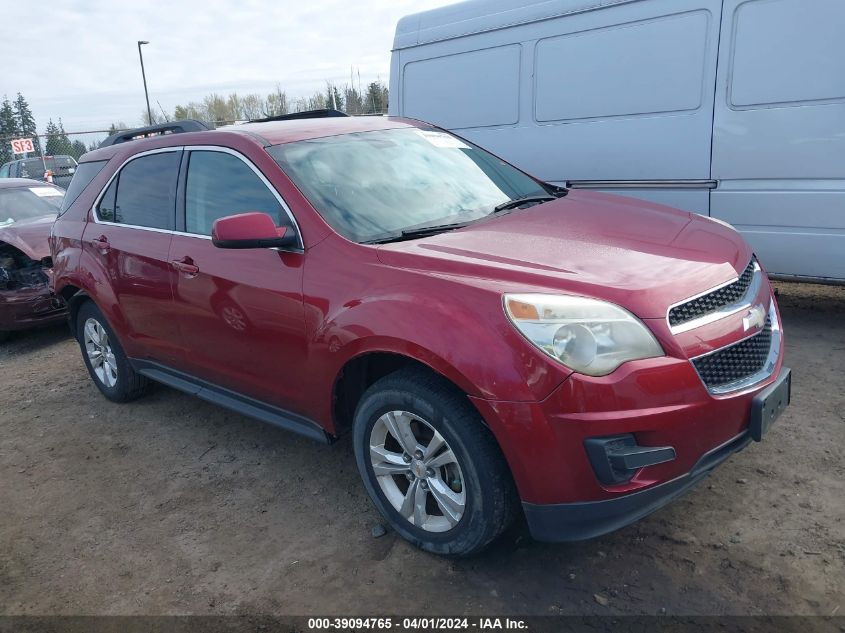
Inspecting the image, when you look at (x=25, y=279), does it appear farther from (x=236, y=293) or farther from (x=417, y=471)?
(x=417, y=471)

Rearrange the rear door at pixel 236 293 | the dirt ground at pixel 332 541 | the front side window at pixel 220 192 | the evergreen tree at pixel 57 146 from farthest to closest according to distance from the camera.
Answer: the evergreen tree at pixel 57 146
the front side window at pixel 220 192
the rear door at pixel 236 293
the dirt ground at pixel 332 541

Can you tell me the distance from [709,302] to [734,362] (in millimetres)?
238

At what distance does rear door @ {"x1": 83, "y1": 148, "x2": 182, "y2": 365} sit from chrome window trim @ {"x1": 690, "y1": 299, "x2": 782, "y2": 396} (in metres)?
2.80

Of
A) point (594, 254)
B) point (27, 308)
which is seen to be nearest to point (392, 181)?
point (594, 254)

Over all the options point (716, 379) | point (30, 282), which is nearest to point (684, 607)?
point (716, 379)

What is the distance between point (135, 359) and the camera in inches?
172

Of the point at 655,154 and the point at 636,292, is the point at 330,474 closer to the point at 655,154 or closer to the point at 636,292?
the point at 636,292

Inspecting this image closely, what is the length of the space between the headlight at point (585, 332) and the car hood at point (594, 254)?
0.06 m

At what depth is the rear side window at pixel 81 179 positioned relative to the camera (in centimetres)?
469

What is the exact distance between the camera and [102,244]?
4348 millimetres

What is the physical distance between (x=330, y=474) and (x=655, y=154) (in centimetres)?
363

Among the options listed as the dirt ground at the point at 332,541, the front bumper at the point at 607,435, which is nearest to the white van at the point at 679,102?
the dirt ground at the point at 332,541

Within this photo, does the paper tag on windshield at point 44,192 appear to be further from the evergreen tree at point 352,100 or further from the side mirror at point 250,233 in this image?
the evergreen tree at point 352,100

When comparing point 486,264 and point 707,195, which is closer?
point 486,264
